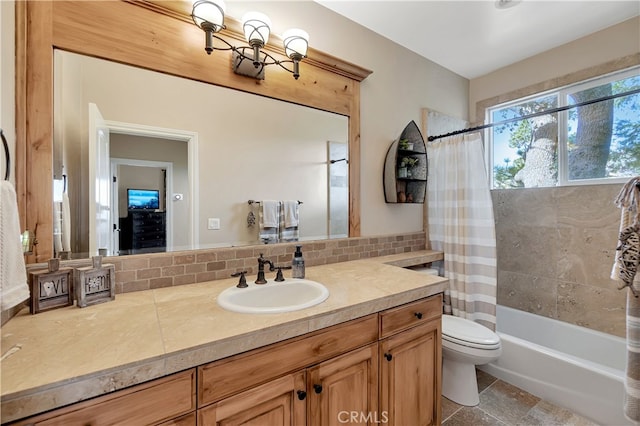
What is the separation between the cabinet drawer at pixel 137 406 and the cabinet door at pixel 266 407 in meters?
0.08

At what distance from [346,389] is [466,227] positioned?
1612 mm

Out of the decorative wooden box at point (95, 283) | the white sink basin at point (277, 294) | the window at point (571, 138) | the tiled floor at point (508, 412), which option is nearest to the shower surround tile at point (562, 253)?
the window at point (571, 138)

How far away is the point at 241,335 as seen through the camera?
2.66 feet

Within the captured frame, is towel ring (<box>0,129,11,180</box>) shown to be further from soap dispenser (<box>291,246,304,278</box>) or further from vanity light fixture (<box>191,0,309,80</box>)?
soap dispenser (<box>291,246,304,278</box>)

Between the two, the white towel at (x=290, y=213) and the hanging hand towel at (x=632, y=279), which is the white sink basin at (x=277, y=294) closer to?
the white towel at (x=290, y=213)

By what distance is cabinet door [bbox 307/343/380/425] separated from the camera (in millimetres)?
983

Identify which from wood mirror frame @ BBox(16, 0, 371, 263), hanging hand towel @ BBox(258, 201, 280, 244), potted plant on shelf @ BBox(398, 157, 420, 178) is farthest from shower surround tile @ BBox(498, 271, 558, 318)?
wood mirror frame @ BBox(16, 0, 371, 263)

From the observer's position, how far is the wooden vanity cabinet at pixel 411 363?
1.19 metres

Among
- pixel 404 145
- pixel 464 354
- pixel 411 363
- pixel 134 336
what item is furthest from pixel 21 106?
pixel 464 354

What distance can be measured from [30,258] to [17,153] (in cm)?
39

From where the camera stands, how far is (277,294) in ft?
4.32

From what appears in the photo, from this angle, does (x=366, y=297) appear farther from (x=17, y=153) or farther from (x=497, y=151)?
(x=497, y=151)

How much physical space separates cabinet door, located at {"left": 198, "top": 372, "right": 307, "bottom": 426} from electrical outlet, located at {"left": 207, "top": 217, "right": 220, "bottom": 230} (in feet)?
2.80

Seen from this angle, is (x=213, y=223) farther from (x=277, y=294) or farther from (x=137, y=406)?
(x=137, y=406)
